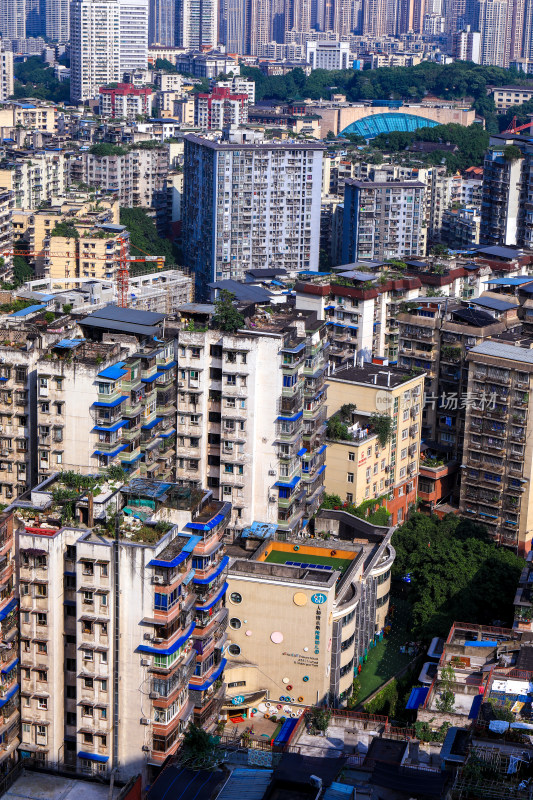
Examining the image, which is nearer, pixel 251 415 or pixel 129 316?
pixel 251 415

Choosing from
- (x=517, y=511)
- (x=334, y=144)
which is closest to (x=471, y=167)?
(x=334, y=144)

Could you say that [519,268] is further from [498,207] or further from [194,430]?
[194,430]

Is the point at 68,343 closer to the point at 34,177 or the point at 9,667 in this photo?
the point at 9,667

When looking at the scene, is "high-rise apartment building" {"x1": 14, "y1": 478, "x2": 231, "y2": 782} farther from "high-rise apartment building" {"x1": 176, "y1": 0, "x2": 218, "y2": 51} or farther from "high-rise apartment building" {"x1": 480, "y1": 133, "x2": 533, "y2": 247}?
"high-rise apartment building" {"x1": 176, "y1": 0, "x2": 218, "y2": 51}

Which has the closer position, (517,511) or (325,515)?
(325,515)

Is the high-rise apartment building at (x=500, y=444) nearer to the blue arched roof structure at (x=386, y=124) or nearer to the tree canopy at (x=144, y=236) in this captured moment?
the tree canopy at (x=144, y=236)

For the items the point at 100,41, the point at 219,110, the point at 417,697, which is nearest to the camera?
the point at 417,697

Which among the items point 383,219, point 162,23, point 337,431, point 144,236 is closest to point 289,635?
point 337,431

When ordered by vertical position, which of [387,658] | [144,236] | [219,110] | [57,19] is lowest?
[387,658]
